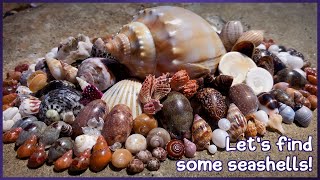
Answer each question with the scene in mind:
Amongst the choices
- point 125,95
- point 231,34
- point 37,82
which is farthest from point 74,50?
point 231,34

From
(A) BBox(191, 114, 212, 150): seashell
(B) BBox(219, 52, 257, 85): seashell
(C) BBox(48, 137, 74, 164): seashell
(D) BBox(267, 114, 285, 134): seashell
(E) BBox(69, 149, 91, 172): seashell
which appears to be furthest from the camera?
(B) BBox(219, 52, 257, 85): seashell

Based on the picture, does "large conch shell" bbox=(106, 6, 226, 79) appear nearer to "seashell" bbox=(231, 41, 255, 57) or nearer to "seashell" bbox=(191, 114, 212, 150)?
"seashell" bbox=(231, 41, 255, 57)

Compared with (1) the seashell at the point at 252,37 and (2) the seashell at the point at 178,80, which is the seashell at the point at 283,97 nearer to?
(1) the seashell at the point at 252,37

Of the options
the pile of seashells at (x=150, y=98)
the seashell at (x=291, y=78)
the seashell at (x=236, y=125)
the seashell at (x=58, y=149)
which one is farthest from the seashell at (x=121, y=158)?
the seashell at (x=291, y=78)

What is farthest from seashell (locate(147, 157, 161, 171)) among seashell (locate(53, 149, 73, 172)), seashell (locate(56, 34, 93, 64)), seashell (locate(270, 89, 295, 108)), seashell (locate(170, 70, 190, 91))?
seashell (locate(56, 34, 93, 64))

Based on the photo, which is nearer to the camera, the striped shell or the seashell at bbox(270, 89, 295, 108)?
the striped shell

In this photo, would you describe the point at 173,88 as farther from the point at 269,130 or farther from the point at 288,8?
the point at 288,8
